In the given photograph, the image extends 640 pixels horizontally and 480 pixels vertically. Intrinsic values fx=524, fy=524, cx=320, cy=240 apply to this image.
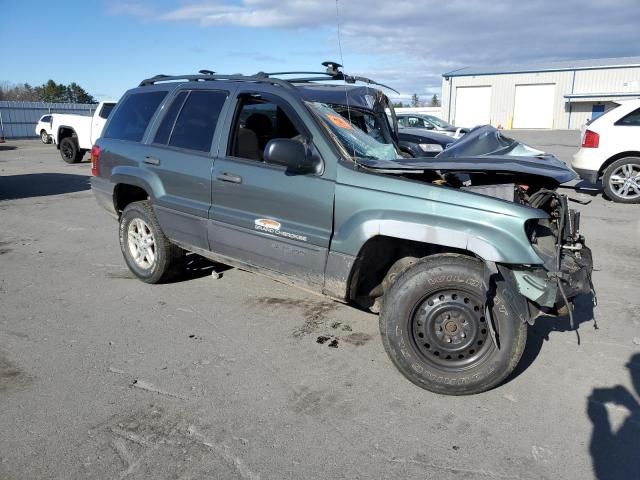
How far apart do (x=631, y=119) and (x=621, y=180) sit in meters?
1.11

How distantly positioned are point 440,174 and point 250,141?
5.18 ft

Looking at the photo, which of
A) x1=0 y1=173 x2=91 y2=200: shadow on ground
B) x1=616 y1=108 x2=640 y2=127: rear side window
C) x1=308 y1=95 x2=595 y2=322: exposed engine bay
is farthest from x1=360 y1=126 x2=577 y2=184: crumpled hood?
x1=0 y1=173 x2=91 y2=200: shadow on ground

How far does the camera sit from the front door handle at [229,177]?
13.7ft

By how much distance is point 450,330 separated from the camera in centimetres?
338

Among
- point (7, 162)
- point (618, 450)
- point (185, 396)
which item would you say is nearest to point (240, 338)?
point (185, 396)

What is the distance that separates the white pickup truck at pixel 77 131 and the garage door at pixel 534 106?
127 feet

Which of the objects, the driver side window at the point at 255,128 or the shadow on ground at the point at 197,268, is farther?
the shadow on ground at the point at 197,268

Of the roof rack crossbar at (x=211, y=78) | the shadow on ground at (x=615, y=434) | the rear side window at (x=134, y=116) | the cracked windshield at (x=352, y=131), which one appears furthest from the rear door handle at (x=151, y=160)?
the shadow on ground at (x=615, y=434)

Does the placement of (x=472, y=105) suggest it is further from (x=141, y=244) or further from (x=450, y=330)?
(x=450, y=330)

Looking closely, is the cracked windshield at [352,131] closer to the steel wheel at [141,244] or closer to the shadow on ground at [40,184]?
the steel wheel at [141,244]

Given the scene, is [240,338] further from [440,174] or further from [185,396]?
[440,174]

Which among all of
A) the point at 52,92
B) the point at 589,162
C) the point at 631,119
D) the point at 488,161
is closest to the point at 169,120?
the point at 488,161

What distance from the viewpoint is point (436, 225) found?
3.27 m

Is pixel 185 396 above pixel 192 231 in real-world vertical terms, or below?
below
